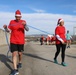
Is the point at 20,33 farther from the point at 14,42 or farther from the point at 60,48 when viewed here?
the point at 60,48

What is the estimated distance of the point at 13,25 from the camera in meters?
9.30

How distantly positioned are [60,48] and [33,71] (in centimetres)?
230

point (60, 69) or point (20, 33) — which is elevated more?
point (20, 33)

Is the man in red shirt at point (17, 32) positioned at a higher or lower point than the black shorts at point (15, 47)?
higher

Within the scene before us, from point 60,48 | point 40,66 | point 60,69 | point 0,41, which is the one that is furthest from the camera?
point 0,41

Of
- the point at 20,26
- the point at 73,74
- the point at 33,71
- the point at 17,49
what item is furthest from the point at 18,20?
the point at 73,74

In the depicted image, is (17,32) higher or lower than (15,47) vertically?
higher

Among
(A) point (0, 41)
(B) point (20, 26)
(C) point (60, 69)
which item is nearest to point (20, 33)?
(B) point (20, 26)

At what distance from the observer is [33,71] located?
938 centimetres

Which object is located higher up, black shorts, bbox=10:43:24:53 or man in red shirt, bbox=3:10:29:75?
man in red shirt, bbox=3:10:29:75

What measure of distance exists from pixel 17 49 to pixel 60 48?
2.54 m

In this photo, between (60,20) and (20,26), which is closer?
(20,26)

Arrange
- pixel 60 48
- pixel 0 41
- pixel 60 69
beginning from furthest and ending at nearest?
1. pixel 0 41
2. pixel 60 48
3. pixel 60 69

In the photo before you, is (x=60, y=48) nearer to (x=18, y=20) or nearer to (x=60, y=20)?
(x=60, y=20)
